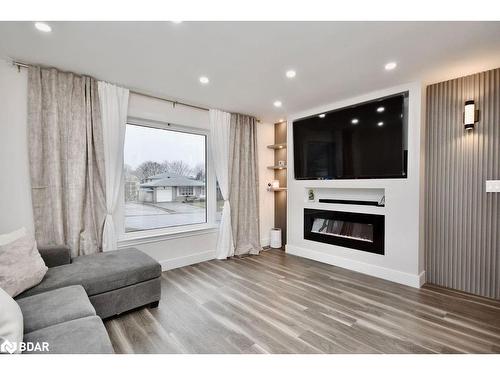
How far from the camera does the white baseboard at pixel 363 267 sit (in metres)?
2.82

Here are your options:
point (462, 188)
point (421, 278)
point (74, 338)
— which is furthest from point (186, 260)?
point (462, 188)

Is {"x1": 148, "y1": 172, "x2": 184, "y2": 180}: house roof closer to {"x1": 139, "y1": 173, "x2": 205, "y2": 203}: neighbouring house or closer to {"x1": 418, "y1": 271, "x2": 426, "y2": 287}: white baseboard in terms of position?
{"x1": 139, "y1": 173, "x2": 205, "y2": 203}: neighbouring house

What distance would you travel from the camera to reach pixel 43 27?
179cm

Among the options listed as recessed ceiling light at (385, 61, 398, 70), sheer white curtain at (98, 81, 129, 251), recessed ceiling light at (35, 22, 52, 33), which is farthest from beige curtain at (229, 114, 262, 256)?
recessed ceiling light at (35, 22, 52, 33)

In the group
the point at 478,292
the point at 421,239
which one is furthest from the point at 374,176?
the point at 478,292

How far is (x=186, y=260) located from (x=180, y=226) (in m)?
0.53

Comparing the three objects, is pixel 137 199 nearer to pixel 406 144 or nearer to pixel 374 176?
pixel 374 176

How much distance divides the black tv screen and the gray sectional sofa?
109 inches

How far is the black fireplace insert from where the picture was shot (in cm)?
315

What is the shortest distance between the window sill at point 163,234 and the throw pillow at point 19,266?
43.3 inches

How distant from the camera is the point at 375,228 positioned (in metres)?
3.16

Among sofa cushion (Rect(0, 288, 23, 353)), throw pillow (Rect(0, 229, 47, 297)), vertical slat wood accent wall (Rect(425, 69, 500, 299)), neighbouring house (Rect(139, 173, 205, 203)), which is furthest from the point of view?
neighbouring house (Rect(139, 173, 205, 203))

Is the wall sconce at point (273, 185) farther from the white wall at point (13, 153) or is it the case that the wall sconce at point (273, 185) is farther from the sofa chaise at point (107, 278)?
the white wall at point (13, 153)

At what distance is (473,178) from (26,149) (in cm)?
482
